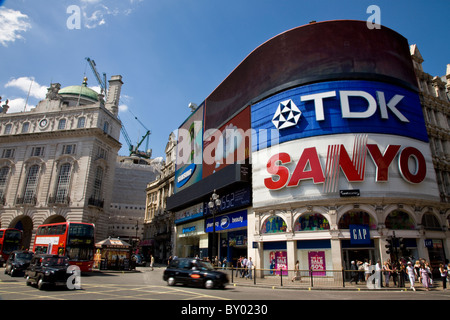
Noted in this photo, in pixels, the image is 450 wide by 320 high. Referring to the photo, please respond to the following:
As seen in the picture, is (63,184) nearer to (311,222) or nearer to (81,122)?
(81,122)

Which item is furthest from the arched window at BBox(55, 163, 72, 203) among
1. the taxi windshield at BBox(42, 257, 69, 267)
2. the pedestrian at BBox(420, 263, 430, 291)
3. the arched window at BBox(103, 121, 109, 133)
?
the pedestrian at BBox(420, 263, 430, 291)

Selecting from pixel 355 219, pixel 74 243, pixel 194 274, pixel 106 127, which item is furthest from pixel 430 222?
pixel 106 127

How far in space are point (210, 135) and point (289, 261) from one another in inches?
875

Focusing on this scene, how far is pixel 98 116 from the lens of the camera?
4747 cm

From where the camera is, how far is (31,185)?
4634 cm

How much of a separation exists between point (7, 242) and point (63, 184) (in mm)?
13614

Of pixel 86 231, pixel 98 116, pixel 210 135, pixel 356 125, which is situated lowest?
pixel 86 231

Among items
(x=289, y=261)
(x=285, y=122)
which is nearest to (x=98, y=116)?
(x=285, y=122)

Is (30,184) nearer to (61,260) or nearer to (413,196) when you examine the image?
(61,260)

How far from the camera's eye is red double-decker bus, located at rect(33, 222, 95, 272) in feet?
75.7

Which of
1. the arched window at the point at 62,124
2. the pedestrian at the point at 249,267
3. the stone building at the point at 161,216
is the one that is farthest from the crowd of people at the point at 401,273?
the arched window at the point at 62,124

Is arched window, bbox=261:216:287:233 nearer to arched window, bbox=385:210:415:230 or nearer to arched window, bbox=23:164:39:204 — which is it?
arched window, bbox=385:210:415:230

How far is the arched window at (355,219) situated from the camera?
24.1 meters

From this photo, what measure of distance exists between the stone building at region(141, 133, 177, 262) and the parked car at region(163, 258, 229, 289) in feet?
111
